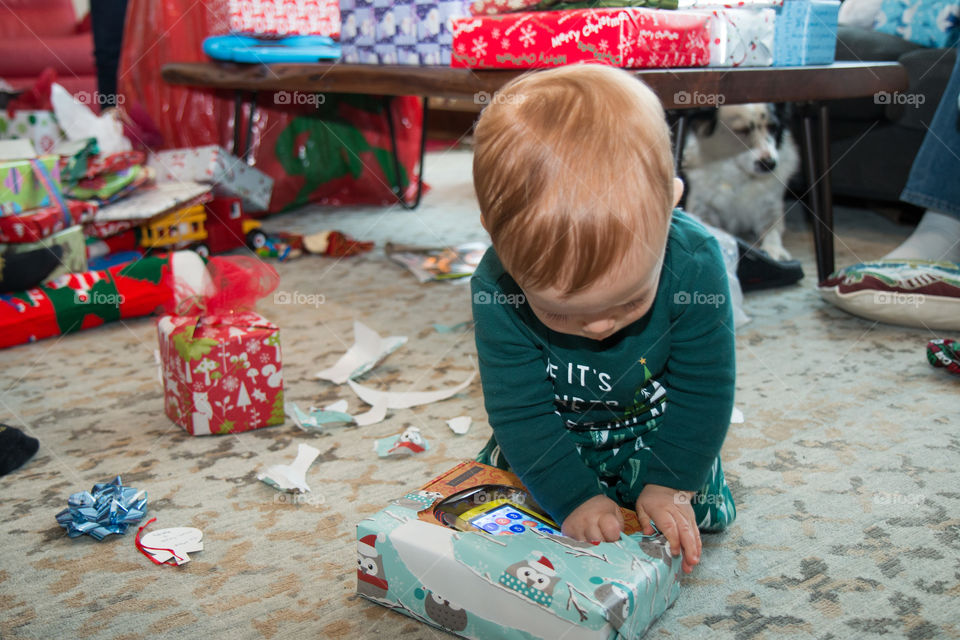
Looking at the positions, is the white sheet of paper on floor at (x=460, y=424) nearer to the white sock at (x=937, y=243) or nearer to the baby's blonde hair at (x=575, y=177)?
the baby's blonde hair at (x=575, y=177)

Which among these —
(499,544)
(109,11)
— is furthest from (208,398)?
(109,11)

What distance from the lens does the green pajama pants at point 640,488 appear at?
2.49 ft

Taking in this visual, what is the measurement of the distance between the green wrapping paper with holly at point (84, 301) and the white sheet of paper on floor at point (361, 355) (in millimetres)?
425

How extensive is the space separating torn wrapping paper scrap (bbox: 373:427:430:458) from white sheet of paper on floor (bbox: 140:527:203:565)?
0.24m

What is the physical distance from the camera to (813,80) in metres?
1.26

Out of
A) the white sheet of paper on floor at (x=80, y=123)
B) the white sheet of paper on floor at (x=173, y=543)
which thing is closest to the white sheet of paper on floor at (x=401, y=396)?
the white sheet of paper on floor at (x=173, y=543)

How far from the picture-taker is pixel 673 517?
68 centimetres

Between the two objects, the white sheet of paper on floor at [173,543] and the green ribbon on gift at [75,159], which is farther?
the green ribbon on gift at [75,159]

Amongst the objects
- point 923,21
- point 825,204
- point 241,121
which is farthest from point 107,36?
point 923,21

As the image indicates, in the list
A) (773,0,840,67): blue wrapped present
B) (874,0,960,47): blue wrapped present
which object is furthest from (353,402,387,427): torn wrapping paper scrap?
(874,0,960,47): blue wrapped present

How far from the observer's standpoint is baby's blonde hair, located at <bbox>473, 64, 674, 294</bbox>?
52 centimetres

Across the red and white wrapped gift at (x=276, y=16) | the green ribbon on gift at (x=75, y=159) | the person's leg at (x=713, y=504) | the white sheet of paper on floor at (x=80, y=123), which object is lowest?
the person's leg at (x=713, y=504)

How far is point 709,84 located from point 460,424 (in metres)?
0.59

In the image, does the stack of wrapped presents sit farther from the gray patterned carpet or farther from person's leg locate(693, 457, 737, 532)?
person's leg locate(693, 457, 737, 532)
